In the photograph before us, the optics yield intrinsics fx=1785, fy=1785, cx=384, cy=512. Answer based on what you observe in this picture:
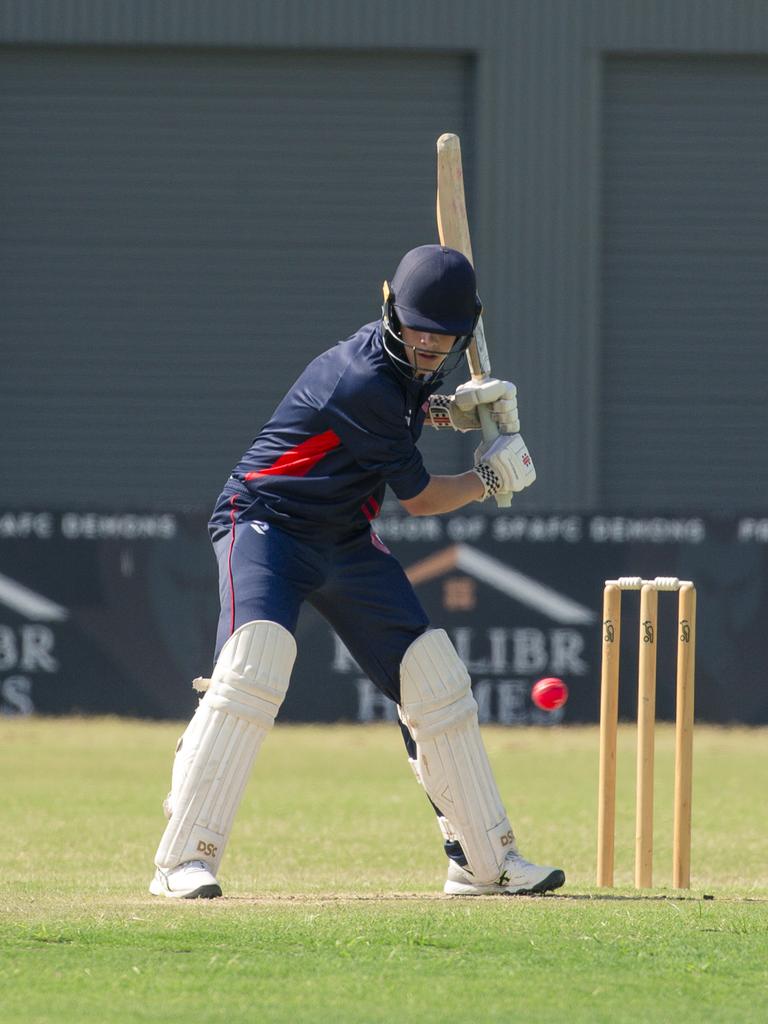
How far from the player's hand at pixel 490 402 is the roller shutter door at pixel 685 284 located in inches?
408

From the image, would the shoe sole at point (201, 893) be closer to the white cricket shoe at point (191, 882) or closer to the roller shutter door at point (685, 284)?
the white cricket shoe at point (191, 882)

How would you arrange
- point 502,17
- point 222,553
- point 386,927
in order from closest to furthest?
point 386,927 < point 222,553 < point 502,17

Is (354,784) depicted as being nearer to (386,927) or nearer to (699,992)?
(386,927)

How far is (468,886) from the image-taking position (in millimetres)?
5242

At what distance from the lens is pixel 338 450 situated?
5043 mm

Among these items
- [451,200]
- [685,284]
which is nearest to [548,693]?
[451,200]

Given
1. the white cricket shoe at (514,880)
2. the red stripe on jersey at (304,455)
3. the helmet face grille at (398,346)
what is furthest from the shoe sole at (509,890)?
the helmet face grille at (398,346)

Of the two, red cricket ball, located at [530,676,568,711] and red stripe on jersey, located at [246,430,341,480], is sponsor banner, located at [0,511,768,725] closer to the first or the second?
red cricket ball, located at [530,676,568,711]

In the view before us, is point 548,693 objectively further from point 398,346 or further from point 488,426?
point 398,346

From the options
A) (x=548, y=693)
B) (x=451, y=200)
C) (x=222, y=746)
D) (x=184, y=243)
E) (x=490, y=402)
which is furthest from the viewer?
(x=184, y=243)

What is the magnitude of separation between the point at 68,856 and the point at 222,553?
2157 mm

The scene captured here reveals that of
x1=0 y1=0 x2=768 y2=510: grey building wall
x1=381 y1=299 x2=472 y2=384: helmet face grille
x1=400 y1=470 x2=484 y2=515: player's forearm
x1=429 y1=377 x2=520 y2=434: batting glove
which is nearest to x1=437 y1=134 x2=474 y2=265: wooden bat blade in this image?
x1=429 y1=377 x2=520 y2=434: batting glove

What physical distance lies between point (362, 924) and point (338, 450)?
1.35 meters

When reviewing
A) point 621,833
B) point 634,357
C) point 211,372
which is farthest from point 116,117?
point 621,833
